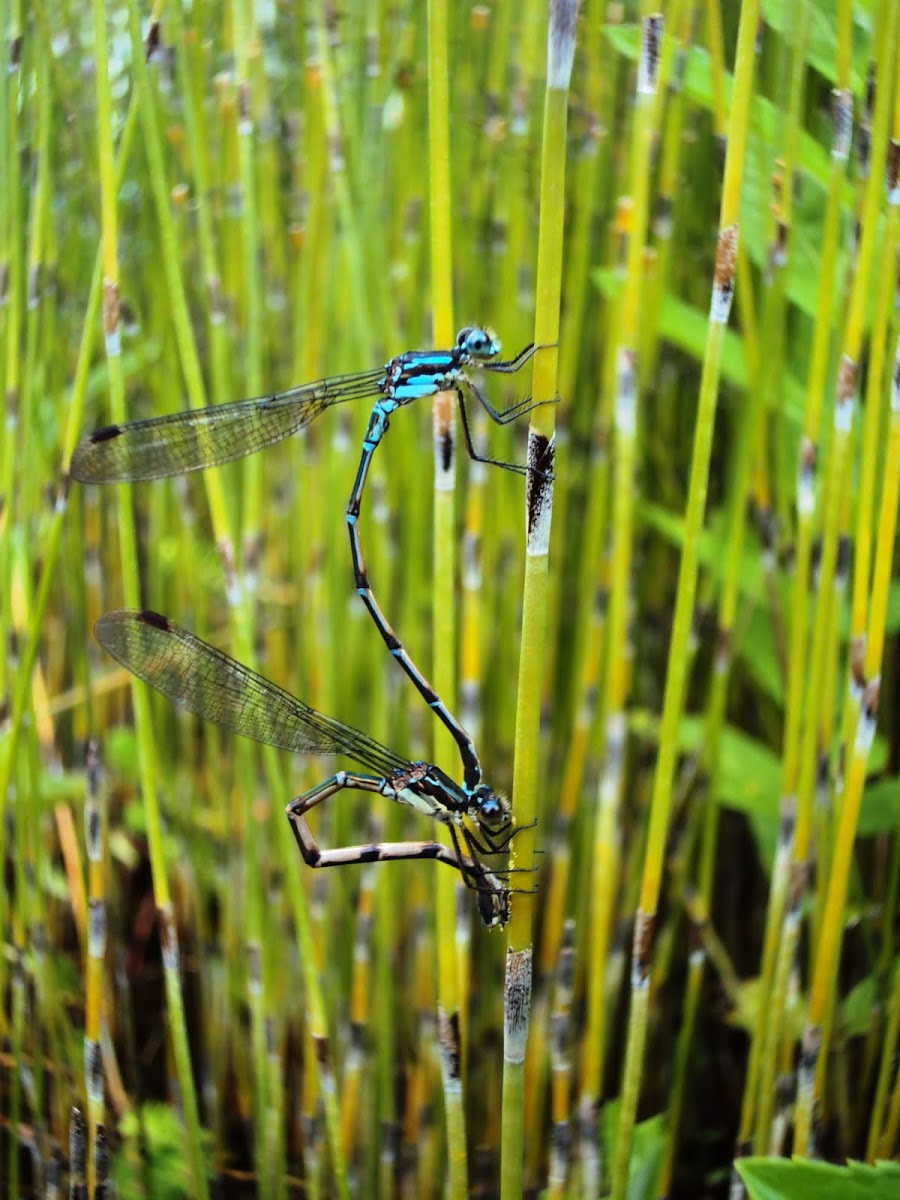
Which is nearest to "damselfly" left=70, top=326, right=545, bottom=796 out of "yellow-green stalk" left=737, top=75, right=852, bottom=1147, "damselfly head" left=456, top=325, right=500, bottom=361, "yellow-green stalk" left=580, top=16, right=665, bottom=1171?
"damselfly head" left=456, top=325, right=500, bottom=361

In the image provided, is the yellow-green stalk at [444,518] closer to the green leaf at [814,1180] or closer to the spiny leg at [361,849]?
the spiny leg at [361,849]

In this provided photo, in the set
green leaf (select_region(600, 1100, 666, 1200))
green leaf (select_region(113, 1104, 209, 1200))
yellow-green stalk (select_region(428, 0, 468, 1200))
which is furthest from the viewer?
green leaf (select_region(113, 1104, 209, 1200))

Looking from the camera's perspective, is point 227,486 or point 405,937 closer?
point 227,486

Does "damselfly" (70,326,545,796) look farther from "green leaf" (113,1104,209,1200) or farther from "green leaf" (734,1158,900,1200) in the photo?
"green leaf" (113,1104,209,1200)

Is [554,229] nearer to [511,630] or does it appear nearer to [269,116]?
[511,630]

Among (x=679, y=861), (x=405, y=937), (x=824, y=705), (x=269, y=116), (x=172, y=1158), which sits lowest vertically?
(x=172, y=1158)

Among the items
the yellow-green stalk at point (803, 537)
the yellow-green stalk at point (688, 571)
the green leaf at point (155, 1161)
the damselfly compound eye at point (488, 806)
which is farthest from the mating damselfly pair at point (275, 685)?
the green leaf at point (155, 1161)

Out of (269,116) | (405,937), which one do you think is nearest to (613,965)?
(405,937)
